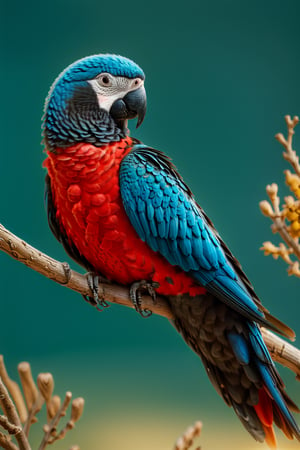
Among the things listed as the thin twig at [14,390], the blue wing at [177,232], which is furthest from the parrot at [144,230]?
the thin twig at [14,390]

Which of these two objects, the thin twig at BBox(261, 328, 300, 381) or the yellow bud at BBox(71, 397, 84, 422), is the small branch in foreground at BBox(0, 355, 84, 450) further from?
the thin twig at BBox(261, 328, 300, 381)

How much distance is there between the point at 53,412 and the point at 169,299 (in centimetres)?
35

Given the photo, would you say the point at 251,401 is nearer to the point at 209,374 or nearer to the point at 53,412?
the point at 209,374

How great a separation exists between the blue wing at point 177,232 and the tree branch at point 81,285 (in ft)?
0.31

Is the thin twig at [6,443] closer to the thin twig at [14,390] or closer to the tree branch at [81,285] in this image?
the thin twig at [14,390]

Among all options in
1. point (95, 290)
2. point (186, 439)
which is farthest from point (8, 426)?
point (95, 290)

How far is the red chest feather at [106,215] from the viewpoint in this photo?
3.08ft

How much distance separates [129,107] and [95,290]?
36 cm

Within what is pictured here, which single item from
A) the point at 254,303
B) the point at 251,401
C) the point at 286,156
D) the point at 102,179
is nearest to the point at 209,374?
the point at 251,401

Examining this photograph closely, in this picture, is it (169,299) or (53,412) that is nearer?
(53,412)

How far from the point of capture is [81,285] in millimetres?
957

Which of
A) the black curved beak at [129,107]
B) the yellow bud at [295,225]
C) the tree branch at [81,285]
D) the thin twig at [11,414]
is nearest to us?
the yellow bud at [295,225]

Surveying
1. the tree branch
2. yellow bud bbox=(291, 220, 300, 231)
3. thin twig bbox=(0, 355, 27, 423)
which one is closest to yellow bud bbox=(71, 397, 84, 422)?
thin twig bbox=(0, 355, 27, 423)

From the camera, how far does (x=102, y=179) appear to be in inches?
37.4
